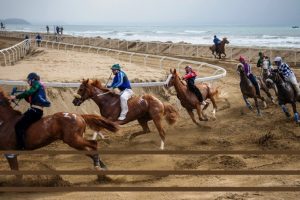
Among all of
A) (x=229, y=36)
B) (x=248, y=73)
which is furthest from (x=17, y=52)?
(x=229, y=36)

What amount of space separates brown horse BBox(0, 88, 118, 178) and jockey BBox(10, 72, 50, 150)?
87 mm

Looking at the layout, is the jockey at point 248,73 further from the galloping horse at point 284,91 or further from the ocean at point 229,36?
the ocean at point 229,36

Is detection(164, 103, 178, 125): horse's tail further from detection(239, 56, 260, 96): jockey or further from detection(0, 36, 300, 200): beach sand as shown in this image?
detection(239, 56, 260, 96): jockey

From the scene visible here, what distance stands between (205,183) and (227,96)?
9.91 m

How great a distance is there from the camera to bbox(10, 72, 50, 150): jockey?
25.9 ft

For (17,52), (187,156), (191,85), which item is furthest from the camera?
(17,52)

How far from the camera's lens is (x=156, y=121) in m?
10.5

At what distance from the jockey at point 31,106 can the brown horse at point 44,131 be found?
0.29ft

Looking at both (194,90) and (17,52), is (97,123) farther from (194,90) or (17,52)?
(17,52)

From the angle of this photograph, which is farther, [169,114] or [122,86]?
[169,114]

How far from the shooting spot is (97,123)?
8.66 metres

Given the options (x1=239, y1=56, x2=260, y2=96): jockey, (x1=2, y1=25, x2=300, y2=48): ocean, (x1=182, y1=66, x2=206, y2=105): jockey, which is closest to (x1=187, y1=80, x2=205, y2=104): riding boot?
(x1=182, y1=66, x2=206, y2=105): jockey

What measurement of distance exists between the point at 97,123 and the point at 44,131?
117 centimetres

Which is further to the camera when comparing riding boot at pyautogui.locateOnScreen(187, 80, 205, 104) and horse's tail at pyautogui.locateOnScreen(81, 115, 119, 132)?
riding boot at pyautogui.locateOnScreen(187, 80, 205, 104)
